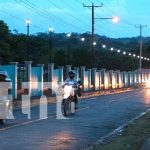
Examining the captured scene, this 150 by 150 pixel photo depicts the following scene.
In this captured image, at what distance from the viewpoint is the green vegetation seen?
210 ft

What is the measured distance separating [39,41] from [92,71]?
16478 mm

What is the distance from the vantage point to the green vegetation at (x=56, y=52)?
63906mm

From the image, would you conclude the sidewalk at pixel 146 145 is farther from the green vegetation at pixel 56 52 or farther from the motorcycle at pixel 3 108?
the green vegetation at pixel 56 52

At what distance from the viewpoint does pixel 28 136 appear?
15008mm

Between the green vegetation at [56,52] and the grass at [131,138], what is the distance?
37.1 meters

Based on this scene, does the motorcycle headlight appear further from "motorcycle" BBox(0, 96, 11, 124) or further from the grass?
"motorcycle" BBox(0, 96, 11, 124)

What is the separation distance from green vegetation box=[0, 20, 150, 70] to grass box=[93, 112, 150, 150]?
122ft

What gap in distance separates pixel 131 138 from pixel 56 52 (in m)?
82.4

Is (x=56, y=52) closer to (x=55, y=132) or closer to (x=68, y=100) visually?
(x=68, y=100)

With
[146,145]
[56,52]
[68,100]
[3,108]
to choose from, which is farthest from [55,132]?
[56,52]

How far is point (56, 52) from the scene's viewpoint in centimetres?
9675

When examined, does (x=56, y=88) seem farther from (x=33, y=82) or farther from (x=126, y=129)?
(x=126, y=129)

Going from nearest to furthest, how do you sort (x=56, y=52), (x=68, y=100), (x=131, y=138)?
1. (x=131, y=138)
2. (x=68, y=100)
3. (x=56, y=52)

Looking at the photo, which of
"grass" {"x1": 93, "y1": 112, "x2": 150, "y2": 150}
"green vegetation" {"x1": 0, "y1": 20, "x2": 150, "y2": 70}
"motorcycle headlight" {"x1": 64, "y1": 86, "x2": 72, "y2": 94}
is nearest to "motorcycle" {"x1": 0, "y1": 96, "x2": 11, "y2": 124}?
"grass" {"x1": 93, "y1": 112, "x2": 150, "y2": 150}
